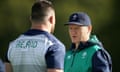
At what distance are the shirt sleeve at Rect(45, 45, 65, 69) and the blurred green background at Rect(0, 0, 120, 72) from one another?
6.89 meters

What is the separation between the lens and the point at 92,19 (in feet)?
36.1

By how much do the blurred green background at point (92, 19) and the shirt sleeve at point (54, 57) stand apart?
6893mm

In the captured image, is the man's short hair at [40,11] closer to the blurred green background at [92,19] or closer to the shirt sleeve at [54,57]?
the shirt sleeve at [54,57]

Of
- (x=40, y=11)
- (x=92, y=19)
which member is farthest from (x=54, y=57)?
(x=92, y=19)

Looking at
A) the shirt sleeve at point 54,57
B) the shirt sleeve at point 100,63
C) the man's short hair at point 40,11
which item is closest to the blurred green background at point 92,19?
the shirt sleeve at point 100,63

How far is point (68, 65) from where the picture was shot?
17.0 ft

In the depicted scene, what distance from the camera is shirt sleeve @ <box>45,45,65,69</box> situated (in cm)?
389

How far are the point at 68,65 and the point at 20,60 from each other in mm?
1202

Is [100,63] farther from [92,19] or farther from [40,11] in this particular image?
[92,19]

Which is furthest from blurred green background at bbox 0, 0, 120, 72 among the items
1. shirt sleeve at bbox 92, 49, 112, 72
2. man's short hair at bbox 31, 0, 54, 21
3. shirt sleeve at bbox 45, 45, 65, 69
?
shirt sleeve at bbox 45, 45, 65, 69

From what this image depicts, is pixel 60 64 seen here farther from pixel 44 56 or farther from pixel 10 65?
pixel 10 65

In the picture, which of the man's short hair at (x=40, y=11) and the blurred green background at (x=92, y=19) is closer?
the man's short hair at (x=40, y=11)

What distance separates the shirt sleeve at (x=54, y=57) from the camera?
3893mm

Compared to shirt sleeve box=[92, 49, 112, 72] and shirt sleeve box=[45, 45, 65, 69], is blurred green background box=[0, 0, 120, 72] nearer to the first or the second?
shirt sleeve box=[92, 49, 112, 72]
